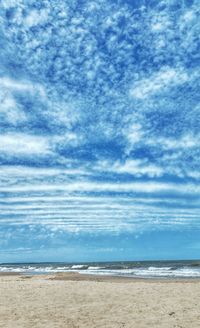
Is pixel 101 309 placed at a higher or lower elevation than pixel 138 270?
lower

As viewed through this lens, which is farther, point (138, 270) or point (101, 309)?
point (138, 270)

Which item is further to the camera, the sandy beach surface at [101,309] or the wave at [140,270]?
the wave at [140,270]

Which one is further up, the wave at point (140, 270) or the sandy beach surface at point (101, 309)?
the wave at point (140, 270)

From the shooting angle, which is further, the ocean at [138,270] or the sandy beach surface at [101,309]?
the ocean at [138,270]

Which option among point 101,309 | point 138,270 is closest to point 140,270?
point 138,270

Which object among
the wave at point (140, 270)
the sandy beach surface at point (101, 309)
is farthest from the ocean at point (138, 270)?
the sandy beach surface at point (101, 309)

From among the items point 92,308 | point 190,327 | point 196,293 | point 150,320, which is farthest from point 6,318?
point 196,293

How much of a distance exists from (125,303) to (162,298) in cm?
247

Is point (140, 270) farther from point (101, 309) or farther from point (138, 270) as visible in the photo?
point (101, 309)

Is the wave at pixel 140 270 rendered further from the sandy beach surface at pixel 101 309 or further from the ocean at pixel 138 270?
the sandy beach surface at pixel 101 309

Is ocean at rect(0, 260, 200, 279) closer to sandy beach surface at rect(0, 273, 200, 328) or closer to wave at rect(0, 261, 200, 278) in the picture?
wave at rect(0, 261, 200, 278)

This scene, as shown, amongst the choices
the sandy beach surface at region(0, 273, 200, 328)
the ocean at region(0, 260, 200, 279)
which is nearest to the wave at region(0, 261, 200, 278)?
the ocean at region(0, 260, 200, 279)

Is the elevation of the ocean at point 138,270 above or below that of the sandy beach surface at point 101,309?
above

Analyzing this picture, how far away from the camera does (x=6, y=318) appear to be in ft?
42.8
